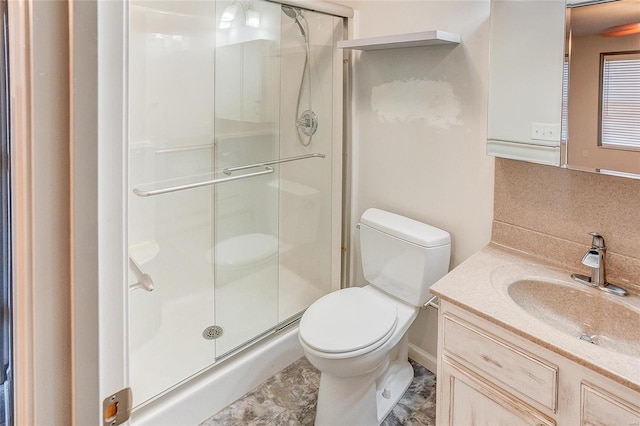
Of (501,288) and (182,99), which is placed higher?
(182,99)

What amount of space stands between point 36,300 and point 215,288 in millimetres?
1807

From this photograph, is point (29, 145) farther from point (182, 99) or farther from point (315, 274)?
point (315, 274)

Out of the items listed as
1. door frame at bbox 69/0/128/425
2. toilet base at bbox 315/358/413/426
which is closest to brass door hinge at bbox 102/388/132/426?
door frame at bbox 69/0/128/425

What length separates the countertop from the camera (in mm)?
1053

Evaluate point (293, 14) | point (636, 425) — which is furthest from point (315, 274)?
point (636, 425)

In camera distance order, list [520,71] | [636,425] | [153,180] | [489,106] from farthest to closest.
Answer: [153,180] → [489,106] → [520,71] → [636,425]

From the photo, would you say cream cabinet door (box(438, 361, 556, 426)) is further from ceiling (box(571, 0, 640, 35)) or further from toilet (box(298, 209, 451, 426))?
ceiling (box(571, 0, 640, 35))

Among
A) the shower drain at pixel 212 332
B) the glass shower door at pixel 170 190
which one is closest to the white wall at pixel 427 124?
the glass shower door at pixel 170 190

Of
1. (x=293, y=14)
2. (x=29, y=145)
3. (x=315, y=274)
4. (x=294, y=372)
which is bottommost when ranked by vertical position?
(x=294, y=372)

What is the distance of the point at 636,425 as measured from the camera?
3.32 feet

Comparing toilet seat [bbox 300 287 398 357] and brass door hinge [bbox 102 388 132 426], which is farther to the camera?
toilet seat [bbox 300 287 398 357]

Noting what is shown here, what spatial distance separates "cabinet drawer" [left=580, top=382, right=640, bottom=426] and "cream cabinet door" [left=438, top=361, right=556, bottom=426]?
0.40 feet

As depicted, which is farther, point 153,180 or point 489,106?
point 153,180

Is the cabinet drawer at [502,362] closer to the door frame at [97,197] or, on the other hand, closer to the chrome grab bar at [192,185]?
the door frame at [97,197]
